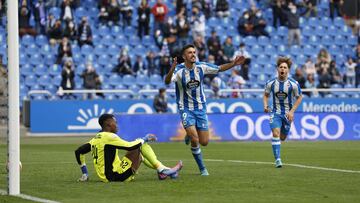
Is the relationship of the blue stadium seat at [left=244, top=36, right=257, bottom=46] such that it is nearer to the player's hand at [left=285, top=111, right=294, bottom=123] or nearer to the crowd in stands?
the crowd in stands

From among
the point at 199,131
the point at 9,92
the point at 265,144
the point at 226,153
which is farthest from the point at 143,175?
the point at 265,144

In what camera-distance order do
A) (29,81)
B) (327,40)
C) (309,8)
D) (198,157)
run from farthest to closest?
(309,8)
(327,40)
(29,81)
(198,157)

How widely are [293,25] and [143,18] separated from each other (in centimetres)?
677

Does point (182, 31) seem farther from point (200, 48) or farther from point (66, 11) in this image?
point (66, 11)

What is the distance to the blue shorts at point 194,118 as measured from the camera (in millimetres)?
15680

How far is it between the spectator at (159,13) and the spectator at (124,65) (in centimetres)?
247

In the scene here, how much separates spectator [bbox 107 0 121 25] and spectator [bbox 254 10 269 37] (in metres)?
6.00

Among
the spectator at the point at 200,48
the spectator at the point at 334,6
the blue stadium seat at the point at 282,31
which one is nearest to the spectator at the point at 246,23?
the blue stadium seat at the point at 282,31

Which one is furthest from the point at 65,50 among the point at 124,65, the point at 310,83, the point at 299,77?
the point at 310,83

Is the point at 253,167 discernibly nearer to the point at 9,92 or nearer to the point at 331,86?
the point at 9,92

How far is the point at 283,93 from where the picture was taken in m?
18.5

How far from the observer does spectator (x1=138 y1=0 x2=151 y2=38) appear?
37906 millimetres

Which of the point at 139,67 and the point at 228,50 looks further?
the point at 228,50

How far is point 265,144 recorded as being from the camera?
92.4 feet
